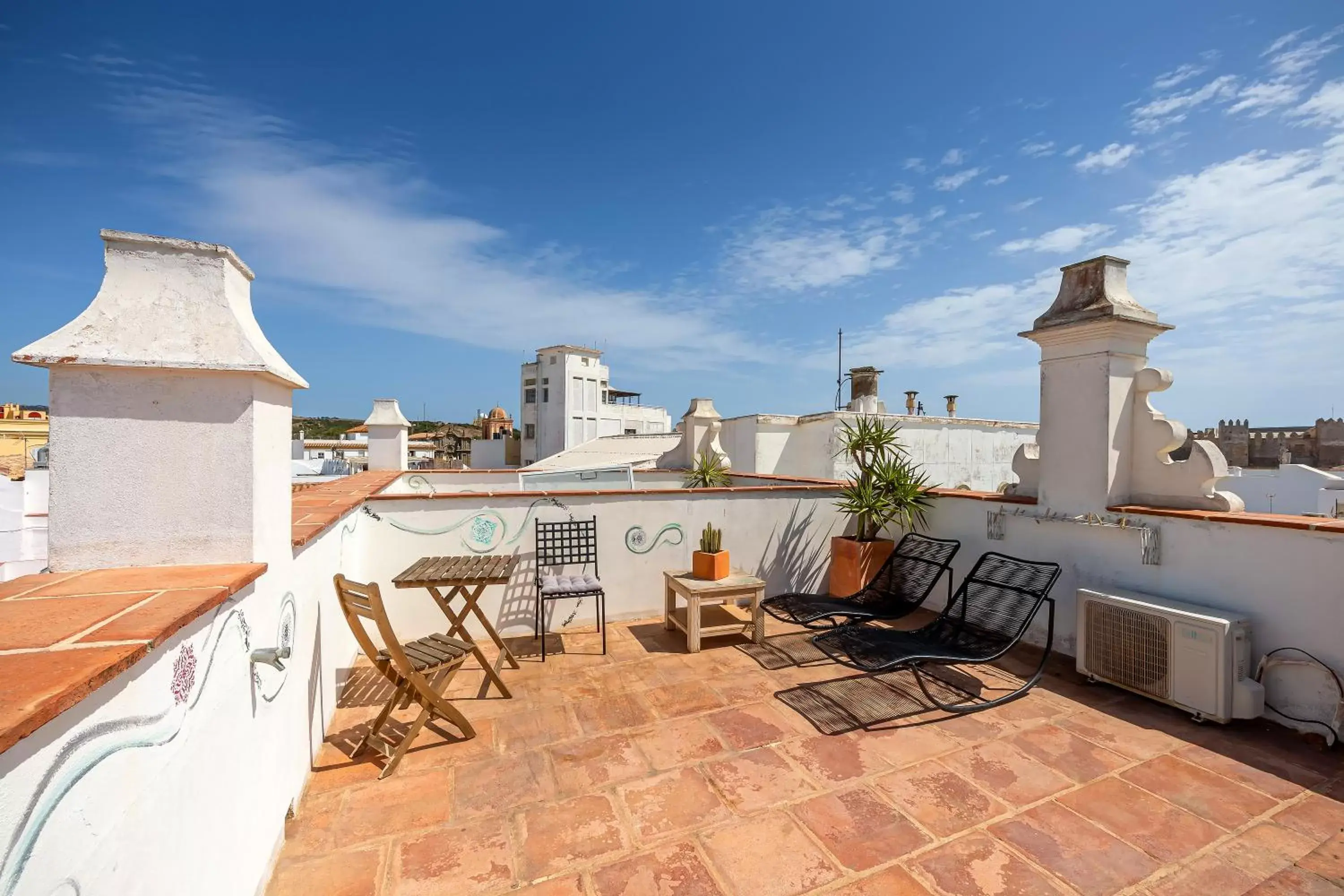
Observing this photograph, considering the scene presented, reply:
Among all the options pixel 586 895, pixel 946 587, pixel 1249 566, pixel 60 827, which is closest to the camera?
pixel 60 827

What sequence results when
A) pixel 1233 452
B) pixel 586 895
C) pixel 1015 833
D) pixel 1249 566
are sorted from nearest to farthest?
pixel 586 895
pixel 1015 833
pixel 1249 566
pixel 1233 452

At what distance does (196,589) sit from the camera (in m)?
1.57

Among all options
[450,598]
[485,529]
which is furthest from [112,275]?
[485,529]

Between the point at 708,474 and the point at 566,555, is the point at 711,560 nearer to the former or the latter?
the point at 566,555

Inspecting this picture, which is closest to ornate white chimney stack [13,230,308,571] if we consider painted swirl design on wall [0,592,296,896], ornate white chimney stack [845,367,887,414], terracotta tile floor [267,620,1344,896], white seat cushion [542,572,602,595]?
painted swirl design on wall [0,592,296,896]

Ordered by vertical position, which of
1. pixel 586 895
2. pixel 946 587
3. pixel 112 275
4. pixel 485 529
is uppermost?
pixel 112 275

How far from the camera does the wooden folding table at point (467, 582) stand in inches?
139

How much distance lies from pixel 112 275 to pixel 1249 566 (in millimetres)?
5671

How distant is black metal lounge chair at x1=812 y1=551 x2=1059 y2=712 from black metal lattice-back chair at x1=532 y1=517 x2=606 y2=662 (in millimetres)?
1963

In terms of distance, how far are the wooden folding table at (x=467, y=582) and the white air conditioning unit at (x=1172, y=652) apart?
395 cm

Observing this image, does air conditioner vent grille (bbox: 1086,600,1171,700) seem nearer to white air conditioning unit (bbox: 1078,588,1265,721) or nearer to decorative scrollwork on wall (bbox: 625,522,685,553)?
white air conditioning unit (bbox: 1078,588,1265,721)

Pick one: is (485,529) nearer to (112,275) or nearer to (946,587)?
(112,275)

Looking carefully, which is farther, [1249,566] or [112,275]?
[1249,566]

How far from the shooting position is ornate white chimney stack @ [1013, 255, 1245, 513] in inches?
155
